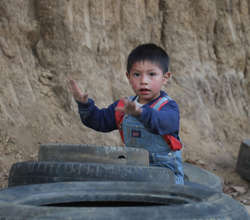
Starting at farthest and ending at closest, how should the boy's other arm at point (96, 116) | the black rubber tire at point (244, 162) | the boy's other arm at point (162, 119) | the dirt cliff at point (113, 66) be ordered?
1. the black rubber tire at point (244, 162)
2. the dirt cliff at point (113, 66)
3. the boy's other arm at point (96, 116)
4. the boy's other arm at point (162, 119)

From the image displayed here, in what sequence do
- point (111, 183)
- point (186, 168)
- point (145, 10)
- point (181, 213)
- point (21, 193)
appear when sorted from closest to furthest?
point (181, 213) < point (21, 193) < point (111, 183) < point (186, 168) < point (145, 10)

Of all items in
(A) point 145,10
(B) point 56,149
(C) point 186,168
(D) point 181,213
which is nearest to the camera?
(D) point 181,213

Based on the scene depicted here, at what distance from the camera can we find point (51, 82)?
23.1ft

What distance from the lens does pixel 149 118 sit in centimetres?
306

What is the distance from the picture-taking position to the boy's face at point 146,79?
11.4 ft

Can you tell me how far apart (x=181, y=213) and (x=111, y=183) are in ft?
2.23

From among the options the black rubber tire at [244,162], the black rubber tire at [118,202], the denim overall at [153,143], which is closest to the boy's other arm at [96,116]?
the denim overall at [153,143]

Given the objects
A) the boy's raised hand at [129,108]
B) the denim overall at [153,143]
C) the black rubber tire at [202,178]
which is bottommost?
the black rubber tire at [202,178]

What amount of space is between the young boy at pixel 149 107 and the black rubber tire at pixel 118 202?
0.83 meters

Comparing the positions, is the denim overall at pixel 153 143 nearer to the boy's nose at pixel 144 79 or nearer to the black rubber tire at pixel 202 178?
the boy's nose at pixel 144 79

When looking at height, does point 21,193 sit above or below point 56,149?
above

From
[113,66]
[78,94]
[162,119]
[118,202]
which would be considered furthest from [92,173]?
[113,66]

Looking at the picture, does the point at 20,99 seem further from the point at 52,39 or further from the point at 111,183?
the point at 111,183

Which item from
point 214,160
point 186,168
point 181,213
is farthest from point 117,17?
point 181,213
